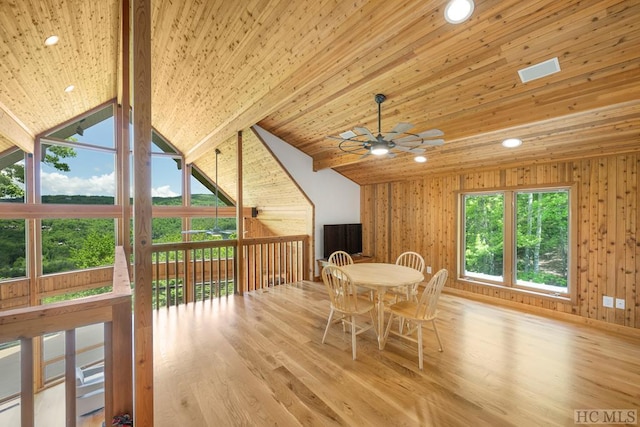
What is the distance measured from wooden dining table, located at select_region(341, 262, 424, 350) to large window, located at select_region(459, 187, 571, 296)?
2278mm

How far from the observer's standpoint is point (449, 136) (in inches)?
144

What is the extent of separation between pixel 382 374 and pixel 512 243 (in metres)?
3.52

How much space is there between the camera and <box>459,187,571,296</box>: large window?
4.15m

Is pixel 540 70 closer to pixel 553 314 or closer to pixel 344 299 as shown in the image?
pixel 344 299

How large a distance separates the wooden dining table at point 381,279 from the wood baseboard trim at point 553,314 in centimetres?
215

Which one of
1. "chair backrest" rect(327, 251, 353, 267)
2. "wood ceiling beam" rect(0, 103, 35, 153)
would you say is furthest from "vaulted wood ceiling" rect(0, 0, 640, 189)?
"chair backrest" rect(327, 251, 353, 267)

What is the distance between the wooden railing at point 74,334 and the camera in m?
1.25

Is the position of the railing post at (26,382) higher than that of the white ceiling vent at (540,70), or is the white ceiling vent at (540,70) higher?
the white ceiling vent at (540,70)

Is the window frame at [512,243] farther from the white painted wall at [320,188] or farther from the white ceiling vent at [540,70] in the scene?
the white painted wall at [320,188]

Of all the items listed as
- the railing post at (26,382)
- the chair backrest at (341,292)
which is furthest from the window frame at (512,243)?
the railing post at (26,382)

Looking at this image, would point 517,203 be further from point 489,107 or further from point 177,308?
point 177,308

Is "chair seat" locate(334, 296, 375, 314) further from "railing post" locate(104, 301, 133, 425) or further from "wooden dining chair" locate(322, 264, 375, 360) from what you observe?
"railing post" locate(104, 301, 133, 425)

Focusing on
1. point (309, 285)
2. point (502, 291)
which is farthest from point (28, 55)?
point (502, 291)

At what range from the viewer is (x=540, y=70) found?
8.43ft
